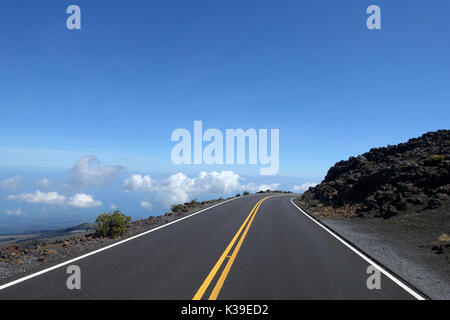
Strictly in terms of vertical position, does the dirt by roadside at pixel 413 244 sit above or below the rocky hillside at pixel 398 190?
below

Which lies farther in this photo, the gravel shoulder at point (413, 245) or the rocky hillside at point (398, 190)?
the rocky hillside at point (398, 190)

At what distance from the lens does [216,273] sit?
626 centimetres

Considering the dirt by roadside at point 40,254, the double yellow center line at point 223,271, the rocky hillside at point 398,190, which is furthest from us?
the rocky hillside at point 398,190

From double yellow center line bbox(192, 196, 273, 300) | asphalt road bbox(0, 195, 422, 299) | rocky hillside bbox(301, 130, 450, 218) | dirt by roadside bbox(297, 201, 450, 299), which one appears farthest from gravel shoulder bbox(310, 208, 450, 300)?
double yellow center line bbox(192, 196, 273, 300)

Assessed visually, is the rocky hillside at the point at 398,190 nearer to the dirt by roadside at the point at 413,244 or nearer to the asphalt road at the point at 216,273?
the dirt by roadside at the point at 413,244

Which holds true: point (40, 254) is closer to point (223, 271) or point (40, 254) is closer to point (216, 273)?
point (216, 273)

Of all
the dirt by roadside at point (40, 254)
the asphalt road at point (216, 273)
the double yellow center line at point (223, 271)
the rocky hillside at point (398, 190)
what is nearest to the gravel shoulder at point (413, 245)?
the asphalt road at point (216, 273)

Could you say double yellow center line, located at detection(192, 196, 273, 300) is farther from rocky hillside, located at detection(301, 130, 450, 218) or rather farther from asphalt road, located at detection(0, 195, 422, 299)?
rocky hillside, located at detection(301, 130, 450, 218)

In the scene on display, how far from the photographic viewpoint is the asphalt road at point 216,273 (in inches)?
201

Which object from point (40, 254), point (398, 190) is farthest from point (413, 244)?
point (40, 254)

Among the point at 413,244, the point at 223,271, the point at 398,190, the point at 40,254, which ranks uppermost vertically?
the point at 398,190
